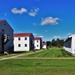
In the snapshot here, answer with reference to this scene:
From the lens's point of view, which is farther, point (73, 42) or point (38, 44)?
point (38, 44)

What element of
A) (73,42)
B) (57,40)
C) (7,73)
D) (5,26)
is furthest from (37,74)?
(57,40)

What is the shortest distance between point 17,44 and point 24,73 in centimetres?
6034

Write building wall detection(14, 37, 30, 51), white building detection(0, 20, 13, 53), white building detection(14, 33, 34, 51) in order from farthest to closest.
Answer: white building detection(14, 33, 34, 51)
building wall detection(14, 37, 30, 51)
white building detection(0, 20, 13, 53)

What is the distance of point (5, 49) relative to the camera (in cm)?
4531

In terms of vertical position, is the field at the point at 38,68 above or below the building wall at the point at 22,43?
below

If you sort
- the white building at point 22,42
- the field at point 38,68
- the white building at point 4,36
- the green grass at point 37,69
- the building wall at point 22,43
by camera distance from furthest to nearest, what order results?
the white building at point 22,42 < the building wall at point 22,43 < the white building at point 4,36 < the field at point 38,68 < the green grass at point 37,69

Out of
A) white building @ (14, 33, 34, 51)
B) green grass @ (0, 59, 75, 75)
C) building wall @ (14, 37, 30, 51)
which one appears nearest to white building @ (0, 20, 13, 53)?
building wall @ (14, 37, 30, 51)

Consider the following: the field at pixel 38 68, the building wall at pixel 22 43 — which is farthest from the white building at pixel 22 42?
the field at pixel 38 68

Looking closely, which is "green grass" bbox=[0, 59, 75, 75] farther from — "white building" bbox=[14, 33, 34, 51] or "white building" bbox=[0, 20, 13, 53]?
"white building" bbox=[14, 33, 34, 51]

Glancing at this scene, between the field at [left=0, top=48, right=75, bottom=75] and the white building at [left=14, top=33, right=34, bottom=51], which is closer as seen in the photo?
the field at [left=0, top=48, right=75, bottom=75]

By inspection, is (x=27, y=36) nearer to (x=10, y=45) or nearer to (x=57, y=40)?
(x=10, y=45)

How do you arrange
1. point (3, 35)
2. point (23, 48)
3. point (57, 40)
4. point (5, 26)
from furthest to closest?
point (57, 40), point (23, 48), point (5, 26), point (3, 35)

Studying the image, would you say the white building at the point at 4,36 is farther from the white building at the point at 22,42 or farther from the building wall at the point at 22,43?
the white building at the point at 22,42

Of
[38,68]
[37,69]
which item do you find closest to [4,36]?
[38,68]
